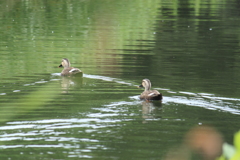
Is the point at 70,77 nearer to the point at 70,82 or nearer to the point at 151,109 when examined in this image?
the point at 70,82

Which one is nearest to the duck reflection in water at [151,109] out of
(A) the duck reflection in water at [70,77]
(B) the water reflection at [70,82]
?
(B) the water reflection at [70,82]

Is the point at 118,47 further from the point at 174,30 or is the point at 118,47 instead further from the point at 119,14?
the point at 119,14

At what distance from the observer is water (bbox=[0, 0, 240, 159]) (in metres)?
7.41

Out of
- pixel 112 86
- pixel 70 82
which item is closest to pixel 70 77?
Result: pixel 70 82

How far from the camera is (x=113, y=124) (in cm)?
873

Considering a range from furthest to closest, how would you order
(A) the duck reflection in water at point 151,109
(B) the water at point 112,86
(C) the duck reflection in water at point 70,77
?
(C) the duck reflection in water at point 70,77 → (A) the duck reflection in water at point 151,109 → (B) the water at point 112,86

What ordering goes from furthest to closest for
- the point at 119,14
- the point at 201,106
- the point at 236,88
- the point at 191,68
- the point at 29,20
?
1. the point at 119,14
2. the point at 29,20
3. the point at 191,68
4. the point at 236,88
5. the point at 201,106

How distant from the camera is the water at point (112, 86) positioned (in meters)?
7.41

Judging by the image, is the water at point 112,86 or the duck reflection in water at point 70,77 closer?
the water at point 112,86

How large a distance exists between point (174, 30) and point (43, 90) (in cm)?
2845

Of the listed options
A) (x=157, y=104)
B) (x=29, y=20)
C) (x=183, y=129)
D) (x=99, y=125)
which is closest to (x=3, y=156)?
(x=99, y=125)

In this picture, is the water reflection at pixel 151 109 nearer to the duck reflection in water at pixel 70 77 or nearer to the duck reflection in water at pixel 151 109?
the duck reflection in water at pixel 151 109

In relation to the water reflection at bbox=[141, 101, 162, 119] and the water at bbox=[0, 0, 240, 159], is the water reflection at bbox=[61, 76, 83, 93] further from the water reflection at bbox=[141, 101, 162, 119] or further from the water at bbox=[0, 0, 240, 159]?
the water reflection at bbox=[141, 101, 162, 119]

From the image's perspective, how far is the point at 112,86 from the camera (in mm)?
13234
